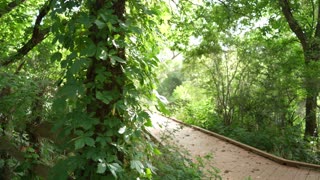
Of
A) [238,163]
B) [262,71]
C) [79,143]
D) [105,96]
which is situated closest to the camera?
[79,143]

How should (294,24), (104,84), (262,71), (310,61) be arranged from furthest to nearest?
1. (262,71)
2. (294,24)
3. (310,61)
4. (104,84)

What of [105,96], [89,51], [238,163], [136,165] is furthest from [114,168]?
[238,163]

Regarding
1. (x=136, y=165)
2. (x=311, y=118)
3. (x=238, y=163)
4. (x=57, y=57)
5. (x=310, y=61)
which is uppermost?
(x=310, y=61)

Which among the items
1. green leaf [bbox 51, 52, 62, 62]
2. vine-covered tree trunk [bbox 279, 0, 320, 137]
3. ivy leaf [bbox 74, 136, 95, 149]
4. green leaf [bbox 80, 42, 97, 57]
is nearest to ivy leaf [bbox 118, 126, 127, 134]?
ivy leaf [bbox 74, 136, 95, 149]

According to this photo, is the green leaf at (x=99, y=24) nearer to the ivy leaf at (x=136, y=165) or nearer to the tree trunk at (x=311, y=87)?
the ivy leaf at (x=136, y=165)

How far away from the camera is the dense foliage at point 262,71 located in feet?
29.4

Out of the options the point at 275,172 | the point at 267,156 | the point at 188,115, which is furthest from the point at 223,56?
the point at 275,172

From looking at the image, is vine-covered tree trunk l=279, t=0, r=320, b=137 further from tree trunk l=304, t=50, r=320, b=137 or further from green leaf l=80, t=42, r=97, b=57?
green leaf l=80, t=42, r=97, b=57

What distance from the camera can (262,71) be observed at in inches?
434

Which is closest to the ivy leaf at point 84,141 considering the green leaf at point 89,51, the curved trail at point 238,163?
the green leaf at point 89,51

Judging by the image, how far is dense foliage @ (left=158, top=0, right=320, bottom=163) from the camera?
8.96 metres

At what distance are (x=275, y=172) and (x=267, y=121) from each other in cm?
390

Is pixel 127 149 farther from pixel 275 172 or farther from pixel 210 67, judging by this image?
pixel 210 67

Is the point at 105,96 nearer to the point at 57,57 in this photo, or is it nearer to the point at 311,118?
the point at 57,57
